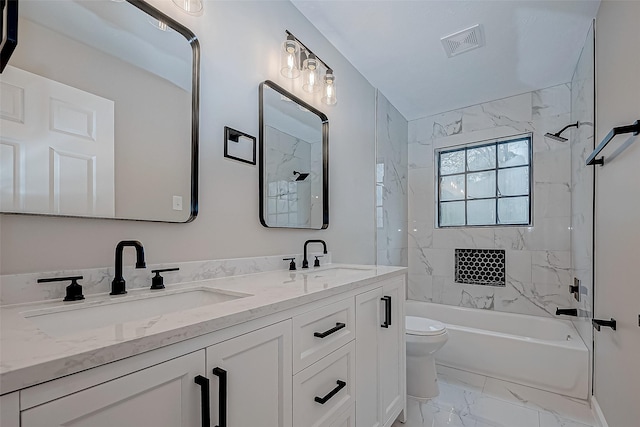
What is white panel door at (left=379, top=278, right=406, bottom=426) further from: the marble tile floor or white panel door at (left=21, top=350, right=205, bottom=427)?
white panel door at (left=21, top=350, right=205, bottom=427)

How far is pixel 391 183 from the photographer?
316 cm

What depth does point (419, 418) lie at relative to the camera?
6.30ft

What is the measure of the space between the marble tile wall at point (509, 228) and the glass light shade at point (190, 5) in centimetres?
287

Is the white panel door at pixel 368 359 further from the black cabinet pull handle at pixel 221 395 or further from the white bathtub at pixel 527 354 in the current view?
the white bathtub at pixel 527 354

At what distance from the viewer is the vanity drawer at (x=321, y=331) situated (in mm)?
987

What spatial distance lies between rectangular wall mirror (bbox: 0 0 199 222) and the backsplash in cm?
18

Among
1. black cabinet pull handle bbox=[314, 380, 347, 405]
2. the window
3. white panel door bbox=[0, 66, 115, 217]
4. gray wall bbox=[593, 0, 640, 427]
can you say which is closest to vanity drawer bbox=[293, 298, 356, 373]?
black cabinet pull handle bbox=[314, 380, 347, 405]

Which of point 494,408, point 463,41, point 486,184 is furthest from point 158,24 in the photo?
point 486,184

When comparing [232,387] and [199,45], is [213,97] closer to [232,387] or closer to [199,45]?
[199,45]

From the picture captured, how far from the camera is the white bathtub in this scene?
2.15 m

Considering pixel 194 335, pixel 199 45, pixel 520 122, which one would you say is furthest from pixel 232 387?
pixel 520 122

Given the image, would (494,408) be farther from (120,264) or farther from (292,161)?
(120,264)

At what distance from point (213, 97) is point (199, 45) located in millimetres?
209

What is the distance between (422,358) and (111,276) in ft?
6.53
